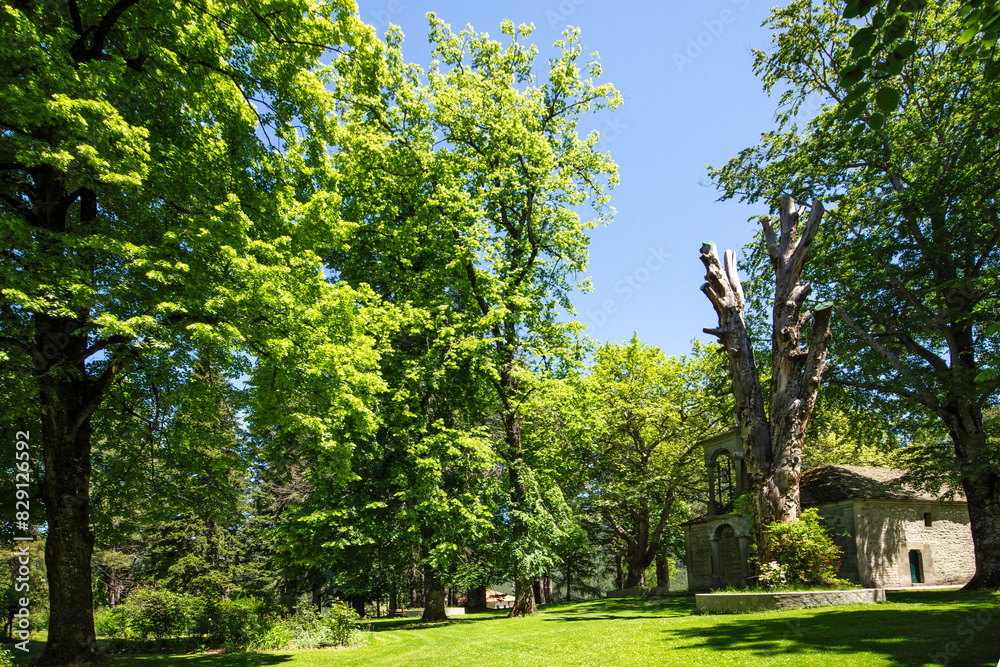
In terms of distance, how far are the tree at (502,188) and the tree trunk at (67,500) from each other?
1058 cm

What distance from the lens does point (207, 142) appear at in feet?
35.7

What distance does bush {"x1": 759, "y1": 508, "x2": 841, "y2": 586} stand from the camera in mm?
15469

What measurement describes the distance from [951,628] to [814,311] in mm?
9844

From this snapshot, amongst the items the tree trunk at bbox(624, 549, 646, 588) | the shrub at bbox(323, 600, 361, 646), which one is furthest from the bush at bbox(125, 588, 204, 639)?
the tree trunk at bbox(624, 549, 646, 588)

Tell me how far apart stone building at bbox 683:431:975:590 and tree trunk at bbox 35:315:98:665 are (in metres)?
21.2

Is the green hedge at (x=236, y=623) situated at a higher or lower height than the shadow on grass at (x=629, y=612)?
higher

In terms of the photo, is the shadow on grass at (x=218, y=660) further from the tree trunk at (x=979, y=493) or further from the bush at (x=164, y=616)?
the tree trunk at (x=979, y=493)

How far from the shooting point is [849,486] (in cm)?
2381

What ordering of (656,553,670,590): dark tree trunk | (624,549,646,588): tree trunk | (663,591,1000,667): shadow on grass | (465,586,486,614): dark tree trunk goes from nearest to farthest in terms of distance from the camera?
(663,591,1000,667): shadow on grass → (465,586,486,614): dark tree trunk → (624,549,646,588): tree trunk → (656,553,670,590): dark tree trunk

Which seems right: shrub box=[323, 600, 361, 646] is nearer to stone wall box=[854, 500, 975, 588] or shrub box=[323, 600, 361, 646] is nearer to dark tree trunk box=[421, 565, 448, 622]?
dark tree trunk box=[421, 565, 448, 622]

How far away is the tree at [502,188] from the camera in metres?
20.2

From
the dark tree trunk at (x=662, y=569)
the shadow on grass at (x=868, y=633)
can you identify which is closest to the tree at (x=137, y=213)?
the shadow on grass at (x=868, y=633)

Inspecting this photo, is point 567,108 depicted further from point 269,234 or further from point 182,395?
point 182,395

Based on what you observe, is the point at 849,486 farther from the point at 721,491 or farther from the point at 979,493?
the point at 721,491
